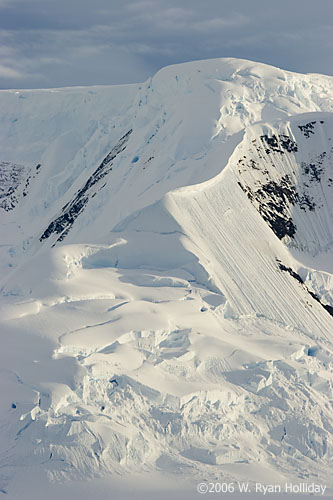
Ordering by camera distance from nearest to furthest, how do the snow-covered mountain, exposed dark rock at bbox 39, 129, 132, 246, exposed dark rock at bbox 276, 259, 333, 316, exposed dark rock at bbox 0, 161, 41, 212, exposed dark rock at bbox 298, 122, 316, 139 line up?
the snow-covered mountain, exposed dark rock at bbox 276, 259, 333, 316, exposed dark rock at bbox 298, 122, 316, 139, exposed dark rock at bbox 39, 129, 132, 246, exposed dark rock at bbox 0, 161, 41, 212

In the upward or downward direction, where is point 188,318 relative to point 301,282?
upward

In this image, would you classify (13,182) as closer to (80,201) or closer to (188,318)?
(80,201)

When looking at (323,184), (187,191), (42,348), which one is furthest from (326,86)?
(42,348)

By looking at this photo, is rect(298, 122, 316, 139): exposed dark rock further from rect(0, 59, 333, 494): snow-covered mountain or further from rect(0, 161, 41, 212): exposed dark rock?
rect(0, 161, 41, 212): exposed dark rock

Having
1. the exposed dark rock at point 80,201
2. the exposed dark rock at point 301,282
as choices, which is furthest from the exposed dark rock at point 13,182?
the exposed dark rock at point 301,282

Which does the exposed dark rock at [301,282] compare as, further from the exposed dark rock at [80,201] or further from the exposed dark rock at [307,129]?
the exposed dark rock at [80,201]

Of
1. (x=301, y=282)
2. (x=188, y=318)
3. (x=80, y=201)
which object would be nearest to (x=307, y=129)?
(x=301, y=282)

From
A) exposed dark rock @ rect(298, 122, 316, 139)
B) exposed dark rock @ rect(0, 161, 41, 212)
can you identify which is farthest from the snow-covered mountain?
exposed dark rock @ rect(0, 161, 41, 212)

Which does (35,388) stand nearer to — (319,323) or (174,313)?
(174,313)
